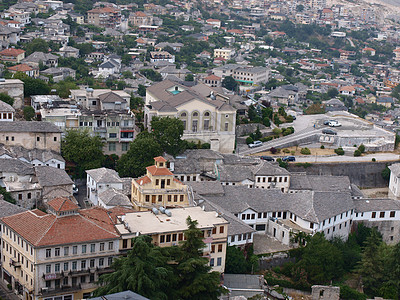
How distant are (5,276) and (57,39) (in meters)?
69.0

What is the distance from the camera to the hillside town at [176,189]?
4150 centimetres

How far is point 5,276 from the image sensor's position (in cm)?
4400

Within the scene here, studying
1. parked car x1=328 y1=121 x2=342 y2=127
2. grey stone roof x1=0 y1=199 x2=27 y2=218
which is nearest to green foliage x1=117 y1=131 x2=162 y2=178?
grey stone roof x1=0 y1=199 x2=27 y2=218

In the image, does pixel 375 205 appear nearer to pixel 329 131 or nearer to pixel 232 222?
pixel 232 222

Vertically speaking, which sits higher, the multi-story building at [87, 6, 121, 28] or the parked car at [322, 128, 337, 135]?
the multi-story building at [87, 6, 121, 28]

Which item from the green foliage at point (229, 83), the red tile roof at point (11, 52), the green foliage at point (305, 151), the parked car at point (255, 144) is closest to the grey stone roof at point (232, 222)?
the parked car at point (255, 144)

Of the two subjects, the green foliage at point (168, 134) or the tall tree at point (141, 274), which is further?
the green foliage at point (168, 134)

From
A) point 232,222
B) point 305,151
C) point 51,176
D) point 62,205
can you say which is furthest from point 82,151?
Answer: point 305,151

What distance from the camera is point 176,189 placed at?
51375mm

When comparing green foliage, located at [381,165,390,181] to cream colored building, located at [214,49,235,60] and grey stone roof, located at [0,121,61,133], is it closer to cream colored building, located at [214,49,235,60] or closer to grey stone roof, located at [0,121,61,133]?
grey stone roof, located at [0,121,61,133]

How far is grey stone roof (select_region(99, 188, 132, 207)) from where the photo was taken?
51.3m

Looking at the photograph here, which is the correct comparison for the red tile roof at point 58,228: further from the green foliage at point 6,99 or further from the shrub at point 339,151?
the shrub at point 339,151

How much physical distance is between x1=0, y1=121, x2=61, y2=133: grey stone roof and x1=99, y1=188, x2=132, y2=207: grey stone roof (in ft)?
30.3

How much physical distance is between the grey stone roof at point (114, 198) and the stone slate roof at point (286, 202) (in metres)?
6.78
